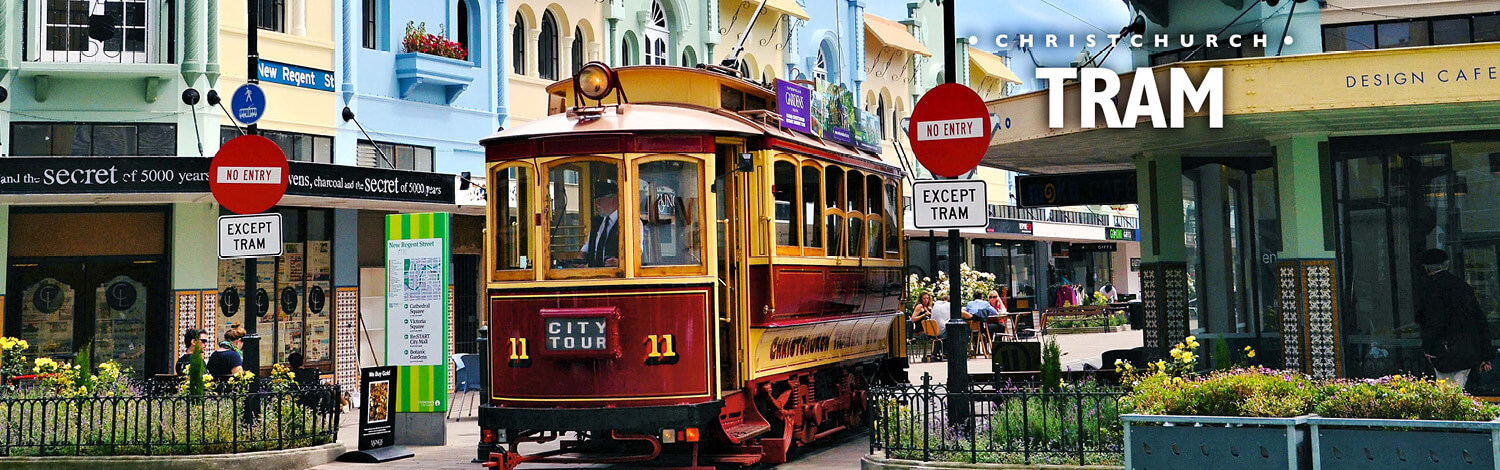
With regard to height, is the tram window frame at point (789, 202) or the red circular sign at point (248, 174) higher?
the red circular sign at point (248, 174)

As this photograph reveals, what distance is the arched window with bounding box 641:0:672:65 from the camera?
1203 inches

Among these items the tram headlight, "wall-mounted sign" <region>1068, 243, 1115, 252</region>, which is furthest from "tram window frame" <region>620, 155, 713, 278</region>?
"wall-mounted sign" <region>1068, 243, 1115, 252</region>

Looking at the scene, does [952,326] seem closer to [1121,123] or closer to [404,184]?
[1121,123]

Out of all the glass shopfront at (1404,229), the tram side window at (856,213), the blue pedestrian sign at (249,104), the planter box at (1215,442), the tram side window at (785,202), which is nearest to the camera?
the planter box at (1215,442)

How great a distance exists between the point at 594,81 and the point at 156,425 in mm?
5155

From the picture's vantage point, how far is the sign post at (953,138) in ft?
38.5

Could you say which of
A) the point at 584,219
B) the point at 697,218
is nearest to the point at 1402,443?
the point at 697,218

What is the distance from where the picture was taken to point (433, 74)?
24.1 meters

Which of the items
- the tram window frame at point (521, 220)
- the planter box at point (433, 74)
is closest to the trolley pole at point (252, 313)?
the tram window frame at point (521, 220)

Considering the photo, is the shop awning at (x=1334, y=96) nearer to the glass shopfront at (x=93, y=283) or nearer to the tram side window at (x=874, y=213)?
the tram side window at (x=874, y=213)

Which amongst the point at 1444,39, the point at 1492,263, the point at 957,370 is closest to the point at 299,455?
the point at 957,370

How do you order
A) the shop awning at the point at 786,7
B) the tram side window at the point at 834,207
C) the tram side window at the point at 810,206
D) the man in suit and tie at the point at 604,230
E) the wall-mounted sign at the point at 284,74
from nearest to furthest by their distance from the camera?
the man in suit and tie at the point at 604,230 < the tram side window at the point at 810,206 < the tram side window at the point at 834,207 < the wall-mounted sign at the point at 284,74 < the shop awning at the point at 786,7

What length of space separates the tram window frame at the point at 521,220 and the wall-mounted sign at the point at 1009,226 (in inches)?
1207

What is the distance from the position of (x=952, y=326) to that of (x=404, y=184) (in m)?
11.5
